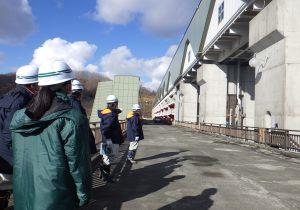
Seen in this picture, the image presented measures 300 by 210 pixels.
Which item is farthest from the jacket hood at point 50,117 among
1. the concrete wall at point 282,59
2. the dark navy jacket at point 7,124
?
the concrete wall at point 282,59

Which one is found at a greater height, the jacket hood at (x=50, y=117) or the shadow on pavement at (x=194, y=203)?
the jacket hood at (x=50, y=117)

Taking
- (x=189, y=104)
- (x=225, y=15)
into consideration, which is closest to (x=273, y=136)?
(x=225, y=15)

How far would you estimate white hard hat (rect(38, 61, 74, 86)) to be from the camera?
10.2ft

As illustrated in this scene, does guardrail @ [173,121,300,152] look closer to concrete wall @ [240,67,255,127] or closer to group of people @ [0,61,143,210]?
concrete wall @ [240,67,255,127]

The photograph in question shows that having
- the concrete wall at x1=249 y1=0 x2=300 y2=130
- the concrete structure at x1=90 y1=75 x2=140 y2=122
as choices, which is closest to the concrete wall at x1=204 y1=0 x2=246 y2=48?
the concrete wall at x1=249 y1=0 x2=300 y2=130

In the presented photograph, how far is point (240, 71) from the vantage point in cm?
4006

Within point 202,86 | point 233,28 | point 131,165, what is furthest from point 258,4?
point 202,86

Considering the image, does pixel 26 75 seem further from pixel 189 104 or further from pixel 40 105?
pixel 189 104

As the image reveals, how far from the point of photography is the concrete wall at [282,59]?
18625 mm

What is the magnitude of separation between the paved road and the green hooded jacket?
11.5 ft

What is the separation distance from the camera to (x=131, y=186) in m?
8.23

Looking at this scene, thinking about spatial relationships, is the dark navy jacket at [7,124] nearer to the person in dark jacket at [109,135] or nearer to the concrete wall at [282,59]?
the person in dark jacket at [109,135]

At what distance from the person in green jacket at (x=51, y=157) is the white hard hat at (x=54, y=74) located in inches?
4.0

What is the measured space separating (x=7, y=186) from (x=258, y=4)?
70.1 feet
